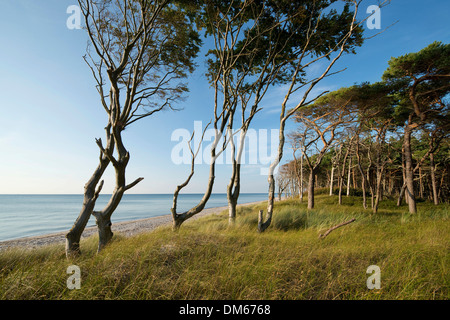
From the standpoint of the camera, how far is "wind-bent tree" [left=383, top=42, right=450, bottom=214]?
888cm

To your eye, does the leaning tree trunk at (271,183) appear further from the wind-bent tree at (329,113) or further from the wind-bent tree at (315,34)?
the wind-bent tree at (329,113)

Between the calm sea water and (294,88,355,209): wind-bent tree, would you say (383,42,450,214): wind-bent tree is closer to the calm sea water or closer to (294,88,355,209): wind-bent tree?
(294,88,355,209): wind-bent tree

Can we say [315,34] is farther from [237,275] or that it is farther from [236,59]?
[237,275]

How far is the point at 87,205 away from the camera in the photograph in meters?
4.63

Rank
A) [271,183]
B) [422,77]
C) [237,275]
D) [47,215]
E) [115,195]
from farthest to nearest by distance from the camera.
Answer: [47,215] < [422,77] < [271,183] < [115,195] < [237,275]

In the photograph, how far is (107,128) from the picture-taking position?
546cm

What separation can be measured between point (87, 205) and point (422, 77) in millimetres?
16211

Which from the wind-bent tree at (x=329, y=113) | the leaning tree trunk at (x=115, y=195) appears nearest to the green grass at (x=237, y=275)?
the leaning tree trunk at (x=115, y=195)

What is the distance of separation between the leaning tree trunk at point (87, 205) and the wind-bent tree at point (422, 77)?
584 inches

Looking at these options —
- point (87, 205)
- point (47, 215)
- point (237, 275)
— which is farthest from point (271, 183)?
point (47, 215)

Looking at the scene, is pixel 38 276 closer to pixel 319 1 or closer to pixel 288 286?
pixel 288 286

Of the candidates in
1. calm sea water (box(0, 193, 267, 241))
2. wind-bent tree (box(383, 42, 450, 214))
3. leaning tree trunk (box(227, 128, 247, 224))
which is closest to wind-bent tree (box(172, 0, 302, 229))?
leaning tree trunk (box(227, 128, 247, 224))

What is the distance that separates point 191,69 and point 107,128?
437 centimetres

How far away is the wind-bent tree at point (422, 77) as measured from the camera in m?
8.88
